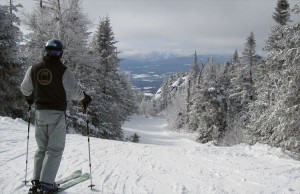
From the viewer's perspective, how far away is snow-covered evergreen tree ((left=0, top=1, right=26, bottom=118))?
20.5 meters

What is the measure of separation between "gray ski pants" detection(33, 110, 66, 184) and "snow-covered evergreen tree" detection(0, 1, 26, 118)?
16026mm

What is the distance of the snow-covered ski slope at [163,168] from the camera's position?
7.05m

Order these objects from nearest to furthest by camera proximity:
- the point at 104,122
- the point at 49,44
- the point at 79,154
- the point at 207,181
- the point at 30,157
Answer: the point at 49,44
the point at 207,181
the point at 30,157
the point at 79,154
the point at 104,122

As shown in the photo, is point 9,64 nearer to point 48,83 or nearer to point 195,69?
point 48,83

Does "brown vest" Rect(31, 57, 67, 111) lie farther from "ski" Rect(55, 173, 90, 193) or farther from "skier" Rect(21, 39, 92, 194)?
"ski" Rect(55, 173, 90, 193)

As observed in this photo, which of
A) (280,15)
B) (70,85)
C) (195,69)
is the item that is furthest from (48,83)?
(195,69)

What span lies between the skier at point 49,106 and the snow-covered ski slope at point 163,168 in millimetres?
674

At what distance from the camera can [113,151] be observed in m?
10.7

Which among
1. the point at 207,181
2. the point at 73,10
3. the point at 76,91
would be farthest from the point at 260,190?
the point at 73,10

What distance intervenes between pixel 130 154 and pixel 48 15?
18.3 metres

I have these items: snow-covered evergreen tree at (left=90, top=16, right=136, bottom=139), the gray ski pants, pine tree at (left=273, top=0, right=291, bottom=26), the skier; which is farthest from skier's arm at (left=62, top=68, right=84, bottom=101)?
pine tree at (left=273, top=0, right=291, bottom=26)

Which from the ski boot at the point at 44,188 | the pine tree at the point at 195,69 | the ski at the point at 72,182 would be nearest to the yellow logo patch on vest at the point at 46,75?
the ski boot at the point at 44,188

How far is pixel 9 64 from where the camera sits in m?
21.0

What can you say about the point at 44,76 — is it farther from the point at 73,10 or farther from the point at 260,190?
the point at 73,10
